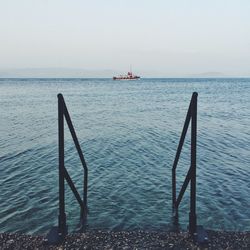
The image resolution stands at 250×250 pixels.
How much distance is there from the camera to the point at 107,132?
36781mm

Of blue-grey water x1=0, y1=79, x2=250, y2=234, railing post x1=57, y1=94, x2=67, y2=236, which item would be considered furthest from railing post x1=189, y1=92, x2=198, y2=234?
railing post x1=57, y1=94, x2=67, y2=236

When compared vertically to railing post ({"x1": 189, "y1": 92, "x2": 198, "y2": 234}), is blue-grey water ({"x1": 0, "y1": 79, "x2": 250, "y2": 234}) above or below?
below

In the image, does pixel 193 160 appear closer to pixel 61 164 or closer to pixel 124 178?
pixel 61 164

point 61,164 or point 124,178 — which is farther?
point 124,178

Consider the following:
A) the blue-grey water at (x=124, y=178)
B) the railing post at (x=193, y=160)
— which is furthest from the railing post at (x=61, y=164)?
the railing post at (x=193, y=160)

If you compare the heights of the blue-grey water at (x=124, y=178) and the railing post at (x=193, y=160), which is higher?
the railing post at (x=193, y=160)

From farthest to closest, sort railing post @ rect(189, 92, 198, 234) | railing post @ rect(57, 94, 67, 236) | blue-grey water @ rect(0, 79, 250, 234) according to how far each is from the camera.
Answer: blue-grey water @ rect(0, 79, 250, 234), railing post @ rect(189, 92, 198, 234), railing post @ rect(57, 94, 67, 236)

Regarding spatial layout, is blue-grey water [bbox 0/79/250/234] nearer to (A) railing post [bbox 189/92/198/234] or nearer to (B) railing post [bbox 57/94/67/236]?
(B) railing post [bbox 57/94/67/236]

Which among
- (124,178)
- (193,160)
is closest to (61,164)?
(193,160)

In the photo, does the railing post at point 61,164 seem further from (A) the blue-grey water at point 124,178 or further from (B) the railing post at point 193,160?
(B) the railing post at point 193,160

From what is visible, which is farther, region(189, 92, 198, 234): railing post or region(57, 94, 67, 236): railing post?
region(189, 92, 198, 234): railing post

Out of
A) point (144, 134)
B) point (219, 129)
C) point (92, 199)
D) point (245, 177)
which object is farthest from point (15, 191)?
point (219, 129)

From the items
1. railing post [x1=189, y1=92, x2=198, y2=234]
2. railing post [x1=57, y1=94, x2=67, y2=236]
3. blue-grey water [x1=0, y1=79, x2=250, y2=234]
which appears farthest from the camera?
blue-grey water [x1=0, y1=79, x2=250, y2=234]

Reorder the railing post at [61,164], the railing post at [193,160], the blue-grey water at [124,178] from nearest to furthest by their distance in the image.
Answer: the railing post at [61,164], the railing post at [193,160], the blue-grey water at [124,178]
